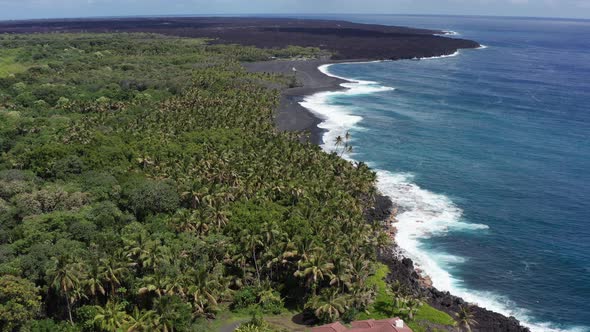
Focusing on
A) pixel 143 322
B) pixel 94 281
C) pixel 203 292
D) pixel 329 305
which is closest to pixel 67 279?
pixel 94 281

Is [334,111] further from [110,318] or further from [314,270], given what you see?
[110,318]

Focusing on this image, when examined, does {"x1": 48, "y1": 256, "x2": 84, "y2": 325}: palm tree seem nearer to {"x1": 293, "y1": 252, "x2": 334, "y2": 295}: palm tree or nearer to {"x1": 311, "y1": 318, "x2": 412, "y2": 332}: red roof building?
{"x1": 293, "y1": 252, "x2": 334, "y2": 295}: palm tree

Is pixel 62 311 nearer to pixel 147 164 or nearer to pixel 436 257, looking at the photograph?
pixel 147 164

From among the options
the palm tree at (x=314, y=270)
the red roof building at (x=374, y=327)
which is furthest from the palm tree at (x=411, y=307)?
the palm tree at (x=314, y=270)

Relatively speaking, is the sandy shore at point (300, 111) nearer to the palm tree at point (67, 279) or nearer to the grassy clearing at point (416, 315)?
the grassy clearing at point (416, 315)

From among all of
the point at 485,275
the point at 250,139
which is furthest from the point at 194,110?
the point at 485,275

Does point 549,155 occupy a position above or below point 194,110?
below

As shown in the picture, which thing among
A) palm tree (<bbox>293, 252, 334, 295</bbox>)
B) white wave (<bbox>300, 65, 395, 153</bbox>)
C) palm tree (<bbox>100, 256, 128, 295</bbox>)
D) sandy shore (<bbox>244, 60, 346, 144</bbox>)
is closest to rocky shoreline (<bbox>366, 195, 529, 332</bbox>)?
palm tree (<bbox>293, 252, 334, 295</bbox>)
